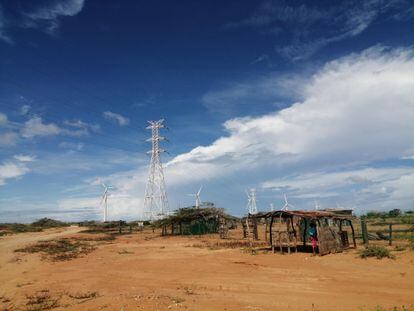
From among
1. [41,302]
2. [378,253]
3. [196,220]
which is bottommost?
[41,302]

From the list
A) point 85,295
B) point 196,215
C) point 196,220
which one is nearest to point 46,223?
point 196,220

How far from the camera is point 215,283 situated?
14617mm

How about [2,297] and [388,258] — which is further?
[388,258]

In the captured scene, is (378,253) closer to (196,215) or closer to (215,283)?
(215,283)

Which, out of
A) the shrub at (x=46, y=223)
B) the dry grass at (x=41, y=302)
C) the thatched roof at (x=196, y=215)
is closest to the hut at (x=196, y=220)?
the thatched roof at (x=196, y=215)

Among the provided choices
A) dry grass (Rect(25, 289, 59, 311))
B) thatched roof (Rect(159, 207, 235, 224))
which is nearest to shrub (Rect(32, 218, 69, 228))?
thatched roof (Rect(159, 207, 235, 224))

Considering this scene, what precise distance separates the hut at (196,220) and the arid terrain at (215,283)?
22.6m

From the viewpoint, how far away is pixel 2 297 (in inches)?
552

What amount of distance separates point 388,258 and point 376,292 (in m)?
7.53

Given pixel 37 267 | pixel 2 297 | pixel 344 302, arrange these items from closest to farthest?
pixel 344 302 < pixel 2 297 < pixel 37 267

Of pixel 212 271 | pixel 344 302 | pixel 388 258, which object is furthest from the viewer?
pixel 388 258

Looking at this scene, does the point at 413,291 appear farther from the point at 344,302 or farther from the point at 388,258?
the point at 388,258

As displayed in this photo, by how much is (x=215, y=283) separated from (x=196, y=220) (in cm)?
3331

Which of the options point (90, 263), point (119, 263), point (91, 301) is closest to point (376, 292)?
point (91, 301)
